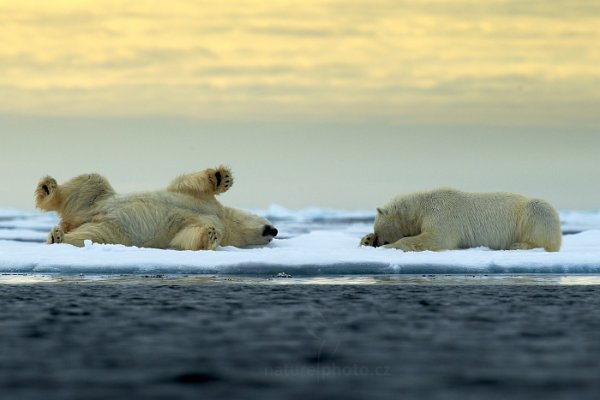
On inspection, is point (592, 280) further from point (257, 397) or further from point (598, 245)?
point (257, 397)

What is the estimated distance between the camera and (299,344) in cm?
484

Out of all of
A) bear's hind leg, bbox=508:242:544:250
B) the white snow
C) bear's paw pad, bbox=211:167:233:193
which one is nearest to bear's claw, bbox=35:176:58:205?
the white snow

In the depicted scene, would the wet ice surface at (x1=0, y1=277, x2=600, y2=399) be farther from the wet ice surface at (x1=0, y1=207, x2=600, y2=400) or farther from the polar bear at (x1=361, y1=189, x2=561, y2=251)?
the polar bear at (x1=361, y1=189, x2=561, y2=251)

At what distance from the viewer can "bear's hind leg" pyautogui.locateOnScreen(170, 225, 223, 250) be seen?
11.6 meters

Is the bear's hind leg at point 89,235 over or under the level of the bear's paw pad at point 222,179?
under

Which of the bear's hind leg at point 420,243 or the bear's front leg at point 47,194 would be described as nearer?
the bear's hind leg at point 420,243

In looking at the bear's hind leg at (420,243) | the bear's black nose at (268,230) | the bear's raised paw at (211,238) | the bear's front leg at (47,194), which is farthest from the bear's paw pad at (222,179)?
the bear's hind leg at (420,243)

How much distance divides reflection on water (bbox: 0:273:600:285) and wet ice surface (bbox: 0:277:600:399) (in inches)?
38.6

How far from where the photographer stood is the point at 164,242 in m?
12.2

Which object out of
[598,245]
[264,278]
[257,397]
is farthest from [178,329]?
[598,245]

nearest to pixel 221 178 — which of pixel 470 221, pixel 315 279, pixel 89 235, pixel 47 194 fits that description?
pixel 89 235

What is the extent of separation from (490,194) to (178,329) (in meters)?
8.59

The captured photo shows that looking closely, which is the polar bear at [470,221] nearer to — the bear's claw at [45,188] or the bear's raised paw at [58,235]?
the bear's raised paw at [58,235]

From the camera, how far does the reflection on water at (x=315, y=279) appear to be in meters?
8.71
